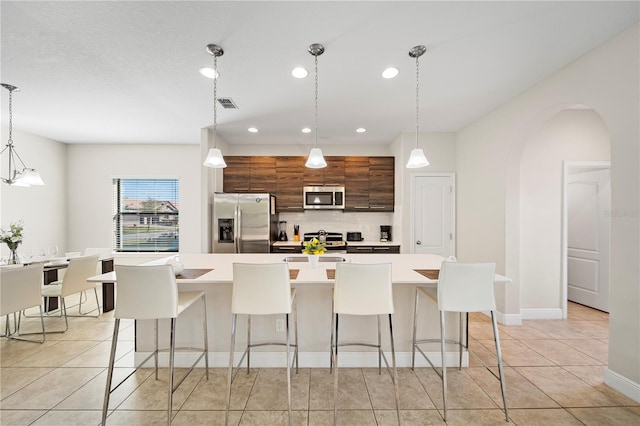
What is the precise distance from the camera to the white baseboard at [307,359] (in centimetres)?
241

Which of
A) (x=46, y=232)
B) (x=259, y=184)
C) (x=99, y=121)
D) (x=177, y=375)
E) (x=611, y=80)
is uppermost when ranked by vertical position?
(x=99, y=121)

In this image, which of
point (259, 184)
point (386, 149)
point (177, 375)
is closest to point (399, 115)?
point (386, 149)

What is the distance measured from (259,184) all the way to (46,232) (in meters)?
3.88

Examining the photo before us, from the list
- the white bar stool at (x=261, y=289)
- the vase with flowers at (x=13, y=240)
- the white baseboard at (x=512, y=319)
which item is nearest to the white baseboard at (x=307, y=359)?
the white bar stool at (x=261, y=289)

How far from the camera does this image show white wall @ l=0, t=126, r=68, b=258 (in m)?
4.16

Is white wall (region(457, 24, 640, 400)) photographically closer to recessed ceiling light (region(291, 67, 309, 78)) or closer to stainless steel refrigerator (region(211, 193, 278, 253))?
recessed ceiling light (region(291, 67, 309, 78))

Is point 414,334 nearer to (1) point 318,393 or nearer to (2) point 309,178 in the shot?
(1) point 318,393

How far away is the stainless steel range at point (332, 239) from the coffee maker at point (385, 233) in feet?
2.45

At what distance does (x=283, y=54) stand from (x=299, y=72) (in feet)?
0.93

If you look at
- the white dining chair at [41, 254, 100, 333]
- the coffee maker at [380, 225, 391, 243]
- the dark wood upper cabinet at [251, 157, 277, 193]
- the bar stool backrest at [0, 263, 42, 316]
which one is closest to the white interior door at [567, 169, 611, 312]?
the coffee maker at [380, 225, 391, 243]

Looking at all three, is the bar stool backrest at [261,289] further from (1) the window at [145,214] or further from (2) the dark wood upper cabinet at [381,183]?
(1) the window at [145,214]

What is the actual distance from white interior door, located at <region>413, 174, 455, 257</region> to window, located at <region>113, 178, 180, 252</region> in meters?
4.60

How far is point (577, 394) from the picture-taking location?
206 cm

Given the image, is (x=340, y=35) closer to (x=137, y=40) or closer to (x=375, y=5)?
(x=375, y=5)
